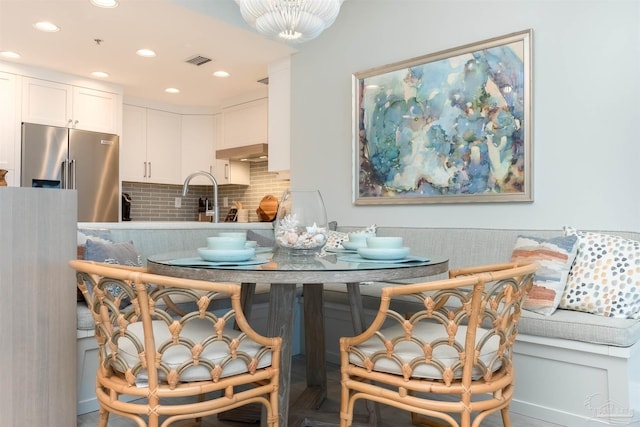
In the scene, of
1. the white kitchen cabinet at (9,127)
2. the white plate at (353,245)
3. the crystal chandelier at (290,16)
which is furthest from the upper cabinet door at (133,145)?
the white plate at (353,245)

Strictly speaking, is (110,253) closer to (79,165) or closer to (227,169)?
(79,165)

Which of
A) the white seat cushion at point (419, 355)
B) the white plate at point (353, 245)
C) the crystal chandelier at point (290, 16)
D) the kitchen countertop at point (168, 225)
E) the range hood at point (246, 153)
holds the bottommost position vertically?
the white seat cushion at point (419, 355)

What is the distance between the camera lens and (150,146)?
557cm

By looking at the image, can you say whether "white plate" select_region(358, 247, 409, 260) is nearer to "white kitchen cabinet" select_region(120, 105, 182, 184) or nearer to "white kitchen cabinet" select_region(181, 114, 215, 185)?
"white kitchen cabinet" select_region(120, 105, 182, 184)

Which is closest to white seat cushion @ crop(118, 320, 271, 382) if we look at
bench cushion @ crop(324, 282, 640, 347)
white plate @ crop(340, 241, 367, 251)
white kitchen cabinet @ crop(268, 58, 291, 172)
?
white plate @ crop(340, 241, 367, 251)

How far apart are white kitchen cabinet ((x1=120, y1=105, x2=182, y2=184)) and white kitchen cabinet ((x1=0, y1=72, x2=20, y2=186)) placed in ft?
3.54

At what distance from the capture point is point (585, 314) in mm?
2141

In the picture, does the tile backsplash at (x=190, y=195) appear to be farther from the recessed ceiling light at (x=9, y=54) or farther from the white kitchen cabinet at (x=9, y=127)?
the recessed ceiling light at (x=9, y=54)

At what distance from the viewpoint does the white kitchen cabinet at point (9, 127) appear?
14.0 feet

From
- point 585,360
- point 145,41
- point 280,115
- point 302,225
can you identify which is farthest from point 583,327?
point 145,41

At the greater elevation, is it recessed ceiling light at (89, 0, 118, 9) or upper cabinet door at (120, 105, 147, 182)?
recessed ceiling light at (89, 0, 118, 9)

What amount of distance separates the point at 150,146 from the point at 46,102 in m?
1.24

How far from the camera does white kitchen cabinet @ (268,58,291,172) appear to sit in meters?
4.33

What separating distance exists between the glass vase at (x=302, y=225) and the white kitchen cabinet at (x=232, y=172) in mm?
4106
